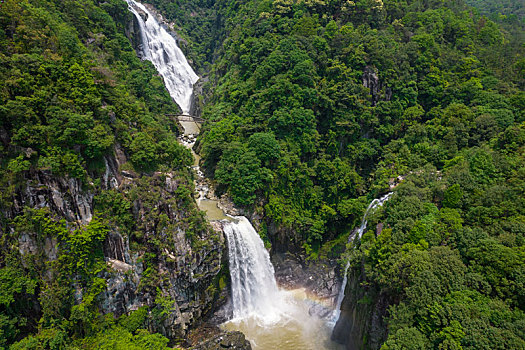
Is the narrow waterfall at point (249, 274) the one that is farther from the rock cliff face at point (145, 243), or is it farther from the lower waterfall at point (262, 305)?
the rock cliff face at point (145, 243)

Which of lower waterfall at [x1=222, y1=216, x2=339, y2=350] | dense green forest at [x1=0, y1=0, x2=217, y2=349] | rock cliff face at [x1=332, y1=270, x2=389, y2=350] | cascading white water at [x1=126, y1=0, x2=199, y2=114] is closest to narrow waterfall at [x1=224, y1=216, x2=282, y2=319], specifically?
lower waterfall at [x1=222, y1=216, x2=339, y2=350]

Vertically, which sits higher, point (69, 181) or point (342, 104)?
point (342, 104)

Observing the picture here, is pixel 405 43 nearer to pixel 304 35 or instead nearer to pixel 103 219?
pixel 304 35

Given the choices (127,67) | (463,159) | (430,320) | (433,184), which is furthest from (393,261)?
(127,67)

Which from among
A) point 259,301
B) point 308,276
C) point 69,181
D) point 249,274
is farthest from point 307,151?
point 69,181

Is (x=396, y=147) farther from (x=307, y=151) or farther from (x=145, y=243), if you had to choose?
(x=145, y=243)

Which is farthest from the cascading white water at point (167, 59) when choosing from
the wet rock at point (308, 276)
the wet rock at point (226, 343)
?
the wet rock at point (226, 343)
